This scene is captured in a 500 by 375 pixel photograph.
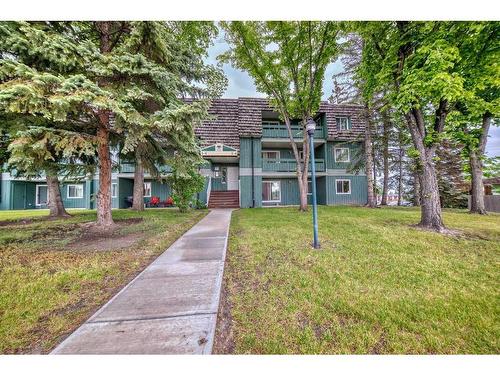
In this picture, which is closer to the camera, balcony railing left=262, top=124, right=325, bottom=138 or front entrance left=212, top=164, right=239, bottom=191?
balcony railing left=262, top=124, right=325, bottom=138

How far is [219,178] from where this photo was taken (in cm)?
1830

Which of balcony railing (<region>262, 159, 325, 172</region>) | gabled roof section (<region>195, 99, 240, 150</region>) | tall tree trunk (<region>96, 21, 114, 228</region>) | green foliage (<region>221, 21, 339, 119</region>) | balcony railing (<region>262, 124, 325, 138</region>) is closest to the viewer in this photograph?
tall tree trunk (<region>96, 21, 114, 228</region>)

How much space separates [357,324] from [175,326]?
2013 mm

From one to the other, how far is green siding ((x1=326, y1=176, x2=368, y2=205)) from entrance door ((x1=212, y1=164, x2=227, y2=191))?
8792mm

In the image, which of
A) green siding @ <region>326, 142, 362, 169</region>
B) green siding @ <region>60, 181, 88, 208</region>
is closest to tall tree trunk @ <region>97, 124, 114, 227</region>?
green siding @ <region>60, 181, 88, 208</region>

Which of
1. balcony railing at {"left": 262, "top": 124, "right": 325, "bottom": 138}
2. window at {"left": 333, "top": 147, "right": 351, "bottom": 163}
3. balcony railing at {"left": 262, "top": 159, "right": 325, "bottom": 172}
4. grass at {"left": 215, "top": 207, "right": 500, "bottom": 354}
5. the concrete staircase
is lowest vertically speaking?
grass at {"left": 215, "top": 207, "right": 500, "bottom": 354}

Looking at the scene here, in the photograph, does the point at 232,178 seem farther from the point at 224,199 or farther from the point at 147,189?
the point at 147,189

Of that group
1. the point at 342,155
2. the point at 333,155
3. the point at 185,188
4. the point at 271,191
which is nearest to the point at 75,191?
the point at 185,188

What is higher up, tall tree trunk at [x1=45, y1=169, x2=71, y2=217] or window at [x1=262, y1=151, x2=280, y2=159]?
window at [x1=262, y1=151, x2=280, y2=159]

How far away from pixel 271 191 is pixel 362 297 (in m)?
15.6

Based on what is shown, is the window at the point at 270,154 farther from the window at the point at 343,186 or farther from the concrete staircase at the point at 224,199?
the window at the point at 343,186

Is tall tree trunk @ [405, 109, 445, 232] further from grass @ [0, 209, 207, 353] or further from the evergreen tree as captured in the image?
grass @ [0, 209, 207, 353]

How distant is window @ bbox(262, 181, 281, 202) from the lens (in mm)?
18312

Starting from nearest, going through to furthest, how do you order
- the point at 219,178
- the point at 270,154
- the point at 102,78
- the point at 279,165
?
the point at 102,78, the point at 279,165, the point at 219,178, the point at 270,154
